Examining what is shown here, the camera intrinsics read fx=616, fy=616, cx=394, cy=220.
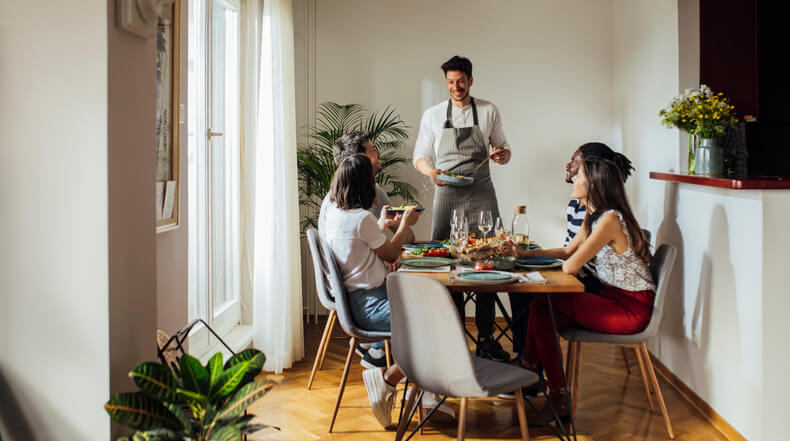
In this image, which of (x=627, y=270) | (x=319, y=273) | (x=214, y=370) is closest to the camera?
(x=214, y=370)

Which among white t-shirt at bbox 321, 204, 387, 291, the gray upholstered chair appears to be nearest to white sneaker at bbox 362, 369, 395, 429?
white t-shirt at bbox 321, 204, 387, 291

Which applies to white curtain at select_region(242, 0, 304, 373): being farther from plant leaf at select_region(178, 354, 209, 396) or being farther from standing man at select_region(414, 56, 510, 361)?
plant leaf at select_region(178, 354, 209, 396)

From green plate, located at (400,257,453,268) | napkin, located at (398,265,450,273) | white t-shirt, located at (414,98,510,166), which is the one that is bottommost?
napkin, located at (398,265,450,273)

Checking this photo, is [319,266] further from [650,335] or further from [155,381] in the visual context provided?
[155,381]

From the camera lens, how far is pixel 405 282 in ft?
7.17

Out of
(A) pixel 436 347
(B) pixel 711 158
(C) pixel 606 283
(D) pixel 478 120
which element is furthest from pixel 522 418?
(D) pixel 478 120

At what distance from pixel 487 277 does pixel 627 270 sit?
2.67 ft

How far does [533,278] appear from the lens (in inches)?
105

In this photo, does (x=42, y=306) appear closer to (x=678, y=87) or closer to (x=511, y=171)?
(x=678, y=87)

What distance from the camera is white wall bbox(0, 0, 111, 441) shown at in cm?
161

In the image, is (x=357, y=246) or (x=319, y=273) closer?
(x=357, y=246)

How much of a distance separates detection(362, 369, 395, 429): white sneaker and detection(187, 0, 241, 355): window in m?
1.14

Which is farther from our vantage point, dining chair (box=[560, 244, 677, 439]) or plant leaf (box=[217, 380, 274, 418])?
dining chair (box=[560, 244, 677, 439])

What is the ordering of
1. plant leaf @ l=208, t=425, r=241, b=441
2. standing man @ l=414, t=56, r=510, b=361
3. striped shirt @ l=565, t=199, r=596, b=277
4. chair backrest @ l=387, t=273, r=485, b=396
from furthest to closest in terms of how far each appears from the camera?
standing man @ l=414, t=56, r=510, b=361 → striped shirt @ l=565, t=199, r=596, b=277 → chair backrest @ l=387, t=273, r=485, b=396 → plant leaf @ l=208, t=425, r=241, b=441
